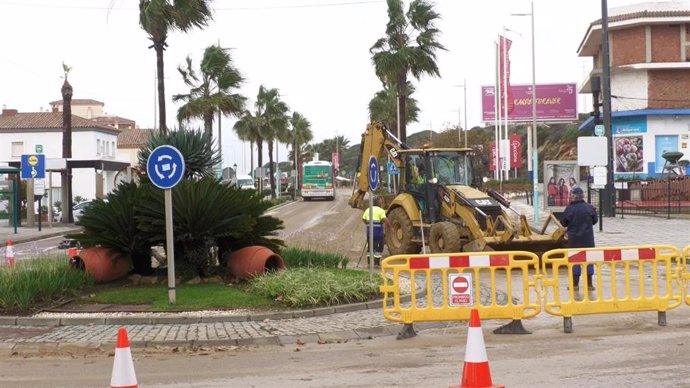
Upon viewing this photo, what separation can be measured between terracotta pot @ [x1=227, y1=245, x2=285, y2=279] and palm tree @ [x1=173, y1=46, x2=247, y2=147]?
93.8 ft

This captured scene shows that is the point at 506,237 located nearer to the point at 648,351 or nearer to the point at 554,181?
the point at 648,351

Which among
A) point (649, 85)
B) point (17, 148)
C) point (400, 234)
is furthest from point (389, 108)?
point (400, 234)

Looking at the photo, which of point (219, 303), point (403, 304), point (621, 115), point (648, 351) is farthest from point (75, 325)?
point (621, 115)

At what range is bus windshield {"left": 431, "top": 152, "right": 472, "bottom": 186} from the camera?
738 inches

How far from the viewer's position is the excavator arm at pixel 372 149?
1994 cm

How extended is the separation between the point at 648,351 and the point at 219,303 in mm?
6143

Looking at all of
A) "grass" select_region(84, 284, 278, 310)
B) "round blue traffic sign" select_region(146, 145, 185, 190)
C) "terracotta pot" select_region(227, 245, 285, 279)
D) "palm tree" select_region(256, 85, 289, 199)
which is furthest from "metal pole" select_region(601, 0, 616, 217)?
"palm tree" select_region(256, 85, 289, 199)

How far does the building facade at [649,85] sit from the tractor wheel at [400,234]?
31.0 m

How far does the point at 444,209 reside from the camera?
18312mm

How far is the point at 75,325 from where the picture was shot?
10.5 meters

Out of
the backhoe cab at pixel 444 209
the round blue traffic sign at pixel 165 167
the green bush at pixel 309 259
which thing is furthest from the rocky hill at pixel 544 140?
the round blue traffic sign at pixel 165 167

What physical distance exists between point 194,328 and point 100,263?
3651 mm

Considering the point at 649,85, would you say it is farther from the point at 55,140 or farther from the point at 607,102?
the point at 55,140

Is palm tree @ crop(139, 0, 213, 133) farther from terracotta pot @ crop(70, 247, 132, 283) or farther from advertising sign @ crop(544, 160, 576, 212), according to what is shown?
terracotta pot @ crop(70, 247, 132, 283)
